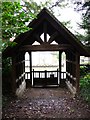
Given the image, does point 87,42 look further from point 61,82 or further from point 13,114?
point 13,114

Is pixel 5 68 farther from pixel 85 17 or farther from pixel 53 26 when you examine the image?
pixel 85 17

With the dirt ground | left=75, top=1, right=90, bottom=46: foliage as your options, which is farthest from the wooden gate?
the dirt ground

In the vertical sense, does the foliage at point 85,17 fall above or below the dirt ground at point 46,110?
above

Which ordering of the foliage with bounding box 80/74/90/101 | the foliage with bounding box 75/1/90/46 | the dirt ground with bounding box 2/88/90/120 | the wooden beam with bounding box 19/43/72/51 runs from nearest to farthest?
1. the dirt ground with bounding box 2/88/90/120
2. the foliage with bounding box 80/74/90/101
3. the wooden beam with bounding box 19/43/72/51
4. the foliage with bounding box 75/1/90/46

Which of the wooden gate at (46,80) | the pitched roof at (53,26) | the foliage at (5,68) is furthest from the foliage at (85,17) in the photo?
the foliage at (5,68)

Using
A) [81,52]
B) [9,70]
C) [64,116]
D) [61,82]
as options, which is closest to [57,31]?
[81,52]

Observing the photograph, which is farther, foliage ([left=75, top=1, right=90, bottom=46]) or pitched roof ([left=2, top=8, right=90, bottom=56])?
foliage ([left=75, top=1, right=90, bottom=46])

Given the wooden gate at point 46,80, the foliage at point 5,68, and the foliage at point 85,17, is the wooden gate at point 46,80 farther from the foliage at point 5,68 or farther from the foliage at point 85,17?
the foliage at point 5,68

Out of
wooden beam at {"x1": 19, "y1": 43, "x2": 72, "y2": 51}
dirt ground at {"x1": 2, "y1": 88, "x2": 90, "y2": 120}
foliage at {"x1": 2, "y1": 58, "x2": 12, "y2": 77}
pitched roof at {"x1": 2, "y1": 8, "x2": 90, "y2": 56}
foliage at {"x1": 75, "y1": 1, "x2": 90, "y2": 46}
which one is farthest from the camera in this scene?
foliage at {"x1": 75, "y1": 1, "x2": 90, "y2": 46}

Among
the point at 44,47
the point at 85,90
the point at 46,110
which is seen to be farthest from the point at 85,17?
the point at 46,110

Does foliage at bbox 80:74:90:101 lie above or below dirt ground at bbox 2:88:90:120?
above

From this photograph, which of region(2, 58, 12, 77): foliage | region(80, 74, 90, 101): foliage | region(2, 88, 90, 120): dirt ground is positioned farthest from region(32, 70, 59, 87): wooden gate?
region(2, 88, 90, 120): dirt ground

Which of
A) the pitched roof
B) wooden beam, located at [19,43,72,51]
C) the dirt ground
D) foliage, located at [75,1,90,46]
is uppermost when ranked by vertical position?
foliage, located at [75,1,90,46]

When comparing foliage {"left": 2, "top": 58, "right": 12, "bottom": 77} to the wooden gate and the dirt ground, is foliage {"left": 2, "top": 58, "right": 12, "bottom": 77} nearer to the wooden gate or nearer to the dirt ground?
the dirt ground
